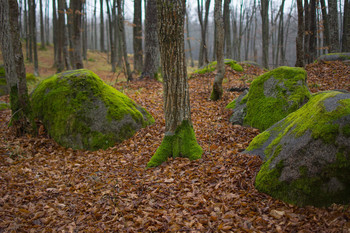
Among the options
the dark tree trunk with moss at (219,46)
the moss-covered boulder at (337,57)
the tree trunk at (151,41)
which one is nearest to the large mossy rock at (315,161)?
the dark tree trunk with moss at (219,46)

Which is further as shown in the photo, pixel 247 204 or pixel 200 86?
pixel 200 86

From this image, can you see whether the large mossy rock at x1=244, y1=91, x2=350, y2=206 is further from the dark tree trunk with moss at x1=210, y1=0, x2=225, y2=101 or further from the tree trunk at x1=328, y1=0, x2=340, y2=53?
the tree trunk at x1=328, y1=0, x2=340, y2=53

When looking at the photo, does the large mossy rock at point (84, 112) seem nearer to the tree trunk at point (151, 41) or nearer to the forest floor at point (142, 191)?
the forest floor at point (142, 191)

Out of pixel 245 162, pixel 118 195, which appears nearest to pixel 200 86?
pixel 245 162

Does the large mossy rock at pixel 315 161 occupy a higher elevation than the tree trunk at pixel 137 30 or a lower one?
lower

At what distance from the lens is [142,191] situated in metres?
4.23

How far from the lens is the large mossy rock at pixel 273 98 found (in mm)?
5934

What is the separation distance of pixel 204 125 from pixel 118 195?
11.1 ft

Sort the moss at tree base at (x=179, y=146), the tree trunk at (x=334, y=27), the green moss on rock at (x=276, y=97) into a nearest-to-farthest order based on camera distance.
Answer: the moss at tree base at (x=179, y=146) < the green moss on rock at (x=276, y=97) < the tree trunk at (x=334, y=27)

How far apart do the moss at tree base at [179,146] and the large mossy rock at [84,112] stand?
6.20ft

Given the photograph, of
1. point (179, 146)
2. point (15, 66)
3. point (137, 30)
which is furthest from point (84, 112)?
point (137, 30)

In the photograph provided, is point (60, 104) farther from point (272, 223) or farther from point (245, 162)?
point (272, 223)

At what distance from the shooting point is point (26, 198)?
417cm

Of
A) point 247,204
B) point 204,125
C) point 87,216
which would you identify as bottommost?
point 87,216
